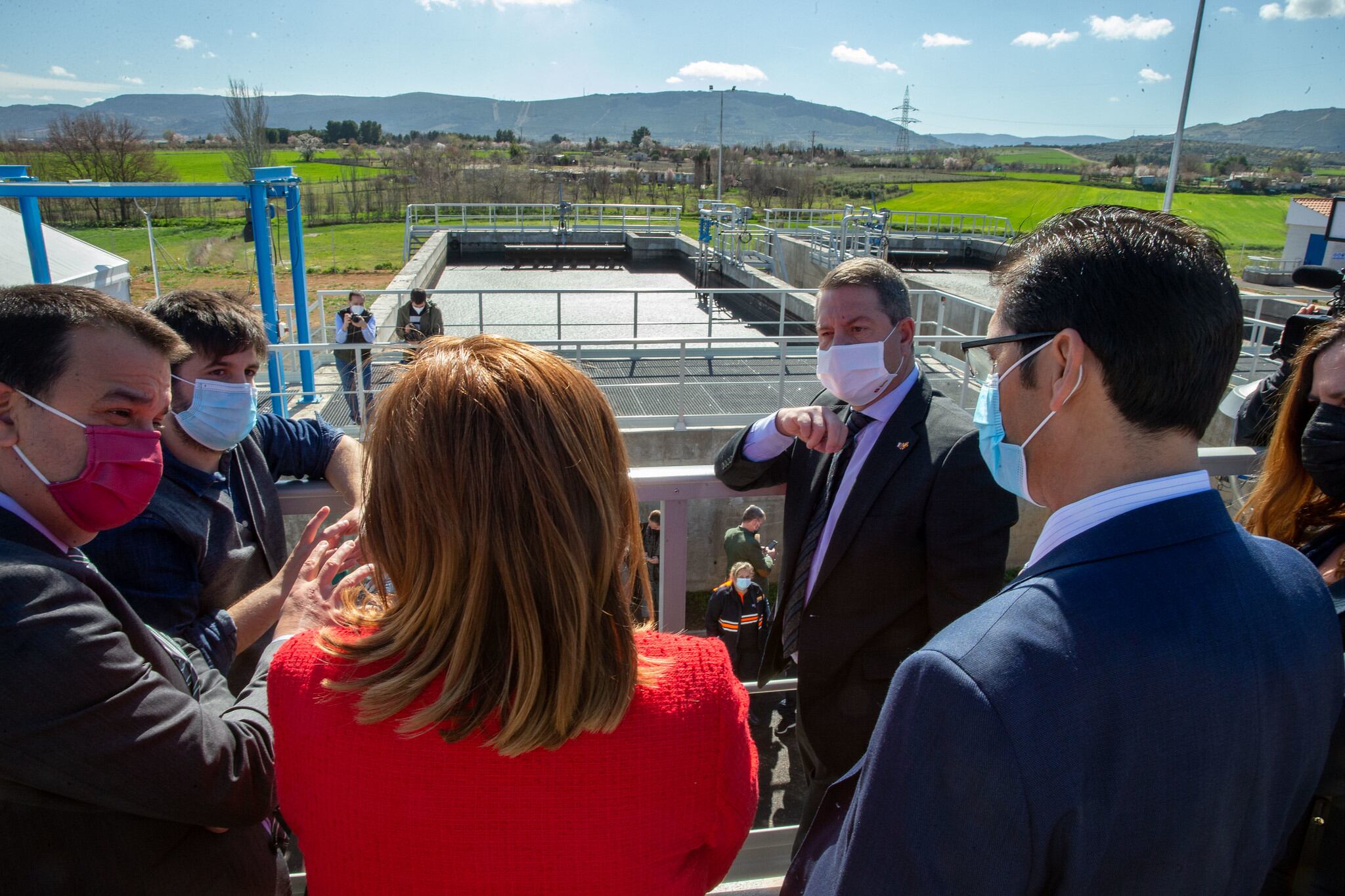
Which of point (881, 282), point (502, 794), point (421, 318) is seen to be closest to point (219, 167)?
point (421, 318)

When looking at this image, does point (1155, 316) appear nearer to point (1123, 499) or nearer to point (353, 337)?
point (1123, 499)

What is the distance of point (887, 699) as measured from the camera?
0.99m

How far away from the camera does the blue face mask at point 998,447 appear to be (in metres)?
1.38

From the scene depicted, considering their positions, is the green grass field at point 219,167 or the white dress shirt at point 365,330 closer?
the white dress shirt at point 365,330

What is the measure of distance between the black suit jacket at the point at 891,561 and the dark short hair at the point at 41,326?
1.42 meters

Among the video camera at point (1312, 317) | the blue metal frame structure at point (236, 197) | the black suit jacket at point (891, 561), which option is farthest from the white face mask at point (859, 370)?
the blue metal frame structure at point (236, 197)

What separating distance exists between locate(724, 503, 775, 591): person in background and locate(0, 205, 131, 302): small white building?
29.2 ft

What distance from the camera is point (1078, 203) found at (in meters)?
42.0

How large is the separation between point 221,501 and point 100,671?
98 centimetres

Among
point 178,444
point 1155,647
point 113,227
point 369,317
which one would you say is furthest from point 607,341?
point 113,227

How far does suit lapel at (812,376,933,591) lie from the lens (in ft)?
7.06

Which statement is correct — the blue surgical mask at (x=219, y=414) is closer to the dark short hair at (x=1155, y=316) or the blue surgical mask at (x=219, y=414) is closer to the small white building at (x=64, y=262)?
the dark short hair at (x=1155, y=316)

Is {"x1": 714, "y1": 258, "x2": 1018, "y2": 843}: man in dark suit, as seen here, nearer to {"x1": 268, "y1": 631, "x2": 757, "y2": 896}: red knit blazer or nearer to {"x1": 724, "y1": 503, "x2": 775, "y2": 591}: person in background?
{"x1": 268, "y1": 631, "x2": 757, "y2": 896}: red knit blazer

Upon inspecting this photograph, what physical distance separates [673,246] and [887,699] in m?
29.4
